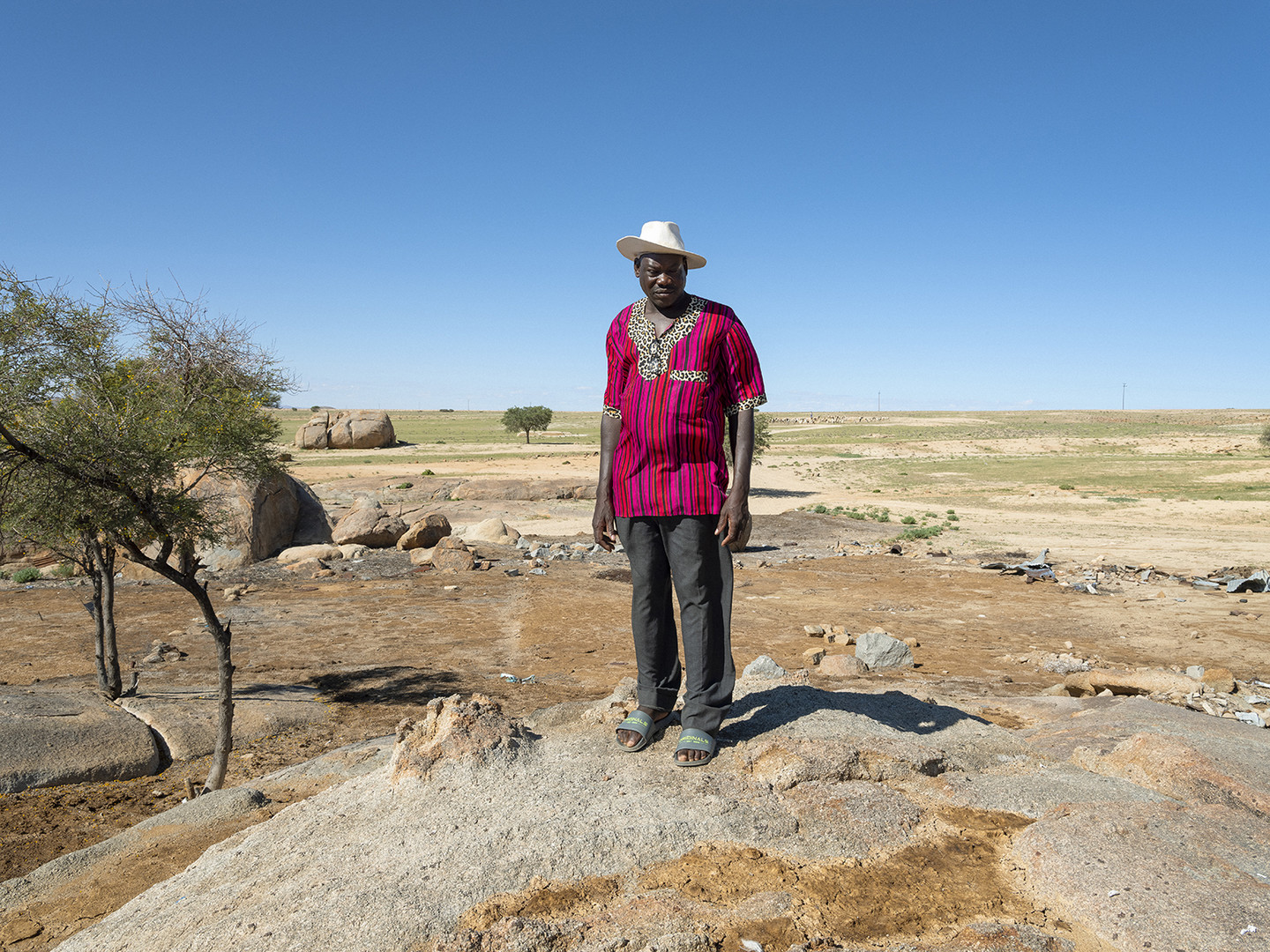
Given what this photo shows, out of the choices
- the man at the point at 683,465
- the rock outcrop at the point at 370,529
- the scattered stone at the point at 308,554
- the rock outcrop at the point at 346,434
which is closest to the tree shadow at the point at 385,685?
the man at the point at 683,465

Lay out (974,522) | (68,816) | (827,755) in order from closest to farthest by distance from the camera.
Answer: (827,755)
(68,816)
(974,522)

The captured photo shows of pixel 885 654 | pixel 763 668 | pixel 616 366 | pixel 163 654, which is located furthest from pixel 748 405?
pixel 163 654

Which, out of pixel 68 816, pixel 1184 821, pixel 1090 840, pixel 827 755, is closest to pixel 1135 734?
pixel 1184 821

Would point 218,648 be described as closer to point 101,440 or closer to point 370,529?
point 101,440

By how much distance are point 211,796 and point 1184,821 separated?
4.68 metres

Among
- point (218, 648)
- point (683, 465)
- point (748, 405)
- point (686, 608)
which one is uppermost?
point (748, 405)

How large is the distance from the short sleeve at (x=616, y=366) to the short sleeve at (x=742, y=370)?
0.47 m

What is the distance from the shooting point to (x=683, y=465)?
3344 mm

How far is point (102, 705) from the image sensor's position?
662cm

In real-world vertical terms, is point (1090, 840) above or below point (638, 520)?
below

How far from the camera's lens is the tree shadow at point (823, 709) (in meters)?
3.69

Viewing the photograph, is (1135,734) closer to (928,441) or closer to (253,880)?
(253,880)

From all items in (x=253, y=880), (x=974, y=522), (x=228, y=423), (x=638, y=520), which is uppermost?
(x=228, y=423)

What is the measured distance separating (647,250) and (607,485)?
1.06m
